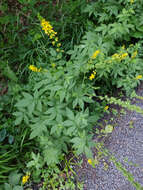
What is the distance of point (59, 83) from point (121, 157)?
1145 millimetres

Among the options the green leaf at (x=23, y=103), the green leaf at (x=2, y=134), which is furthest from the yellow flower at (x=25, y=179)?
the green leaf at (x=23, y=103)

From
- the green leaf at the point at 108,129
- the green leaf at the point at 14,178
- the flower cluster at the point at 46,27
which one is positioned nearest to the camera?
the flower cluster at the point at 46,27

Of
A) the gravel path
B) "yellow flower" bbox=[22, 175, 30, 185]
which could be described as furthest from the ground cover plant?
the gravel path

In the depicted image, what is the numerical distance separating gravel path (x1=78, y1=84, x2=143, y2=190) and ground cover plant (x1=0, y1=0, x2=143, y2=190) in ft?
0.64

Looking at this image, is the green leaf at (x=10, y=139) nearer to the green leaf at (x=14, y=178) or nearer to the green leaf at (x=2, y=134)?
the green leaf at (x=2, y=134)

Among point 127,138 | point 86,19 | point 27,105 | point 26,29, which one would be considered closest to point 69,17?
point 86,19

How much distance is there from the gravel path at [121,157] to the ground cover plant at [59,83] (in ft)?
0.64

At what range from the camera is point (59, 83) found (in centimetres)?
200

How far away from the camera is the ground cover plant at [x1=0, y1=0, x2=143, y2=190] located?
6.53 ft

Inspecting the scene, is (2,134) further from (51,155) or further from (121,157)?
(121,157)

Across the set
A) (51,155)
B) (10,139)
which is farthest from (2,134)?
(51,155)

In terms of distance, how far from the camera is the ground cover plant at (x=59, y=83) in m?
1.99

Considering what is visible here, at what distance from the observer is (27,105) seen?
2.02 m

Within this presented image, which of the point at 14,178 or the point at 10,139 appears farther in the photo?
the point at 10,139
